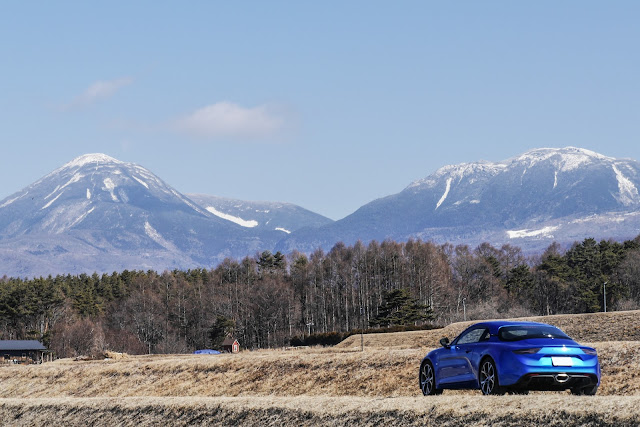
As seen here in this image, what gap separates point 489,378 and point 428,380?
320 centimetres

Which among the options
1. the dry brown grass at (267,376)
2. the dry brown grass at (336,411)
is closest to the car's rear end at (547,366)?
the dry brown grass at (336,411)

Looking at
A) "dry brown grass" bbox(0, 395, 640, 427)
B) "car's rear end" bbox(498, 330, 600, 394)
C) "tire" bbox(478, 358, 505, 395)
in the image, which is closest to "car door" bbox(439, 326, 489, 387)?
"tire" bbox(478, 358, 505, 395)

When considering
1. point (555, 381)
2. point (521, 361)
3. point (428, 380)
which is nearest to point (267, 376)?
point (428, 380)

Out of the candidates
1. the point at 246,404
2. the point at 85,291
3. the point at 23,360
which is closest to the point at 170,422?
the point at 246,404

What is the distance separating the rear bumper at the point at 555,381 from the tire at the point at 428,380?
11.9 feet

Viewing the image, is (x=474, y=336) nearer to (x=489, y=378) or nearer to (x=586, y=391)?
(x=489, y=378)

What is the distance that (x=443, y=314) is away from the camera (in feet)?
474

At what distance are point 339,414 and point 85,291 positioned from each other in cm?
15479

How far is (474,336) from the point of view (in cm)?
2397

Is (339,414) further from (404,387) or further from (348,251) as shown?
(348,251)

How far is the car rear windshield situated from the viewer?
73.8ft

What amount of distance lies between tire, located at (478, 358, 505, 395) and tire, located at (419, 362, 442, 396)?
2341 mm

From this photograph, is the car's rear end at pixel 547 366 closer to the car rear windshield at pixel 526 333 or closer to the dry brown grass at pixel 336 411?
the car rear windshield at pixel 526 333

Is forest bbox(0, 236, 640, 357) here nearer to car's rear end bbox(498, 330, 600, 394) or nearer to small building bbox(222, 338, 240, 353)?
small building bbox(222, 338, 240, 353)
